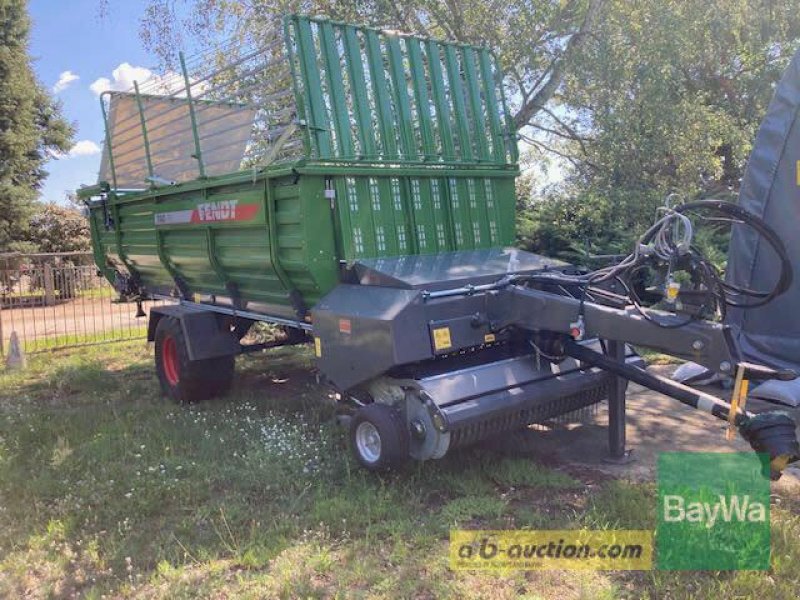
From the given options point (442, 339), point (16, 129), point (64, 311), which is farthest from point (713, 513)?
point (16, 129)

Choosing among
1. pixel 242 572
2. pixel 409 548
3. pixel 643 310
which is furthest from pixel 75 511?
pixel 643 310

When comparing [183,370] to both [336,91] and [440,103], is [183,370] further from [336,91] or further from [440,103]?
[440,103]

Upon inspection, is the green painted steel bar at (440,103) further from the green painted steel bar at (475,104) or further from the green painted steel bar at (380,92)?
the green painted steel bar at (380,92)

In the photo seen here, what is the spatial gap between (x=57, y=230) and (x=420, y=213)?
17512 mm

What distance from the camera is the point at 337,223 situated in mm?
4531

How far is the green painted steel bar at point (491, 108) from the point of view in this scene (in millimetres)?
5523

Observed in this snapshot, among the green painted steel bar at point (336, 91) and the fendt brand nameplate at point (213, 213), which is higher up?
the green painted steel bar at point (336, 91)

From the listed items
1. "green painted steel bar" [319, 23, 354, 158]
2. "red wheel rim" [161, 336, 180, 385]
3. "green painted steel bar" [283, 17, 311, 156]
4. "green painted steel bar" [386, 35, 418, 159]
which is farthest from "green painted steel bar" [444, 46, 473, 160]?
"red wheel rim" [161, 336, 180, 385]

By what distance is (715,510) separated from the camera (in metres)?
3.48

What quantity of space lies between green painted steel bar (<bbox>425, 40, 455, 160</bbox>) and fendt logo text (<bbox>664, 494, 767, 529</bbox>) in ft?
9.57

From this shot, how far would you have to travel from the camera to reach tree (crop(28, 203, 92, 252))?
19.0 metres

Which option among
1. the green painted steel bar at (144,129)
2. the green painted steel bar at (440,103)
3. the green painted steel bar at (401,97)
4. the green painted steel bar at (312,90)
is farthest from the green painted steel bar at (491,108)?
the green painted steel bar at (144,129)

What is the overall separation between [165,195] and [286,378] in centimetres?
234

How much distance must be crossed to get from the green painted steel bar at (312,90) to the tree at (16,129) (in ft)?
51.5
